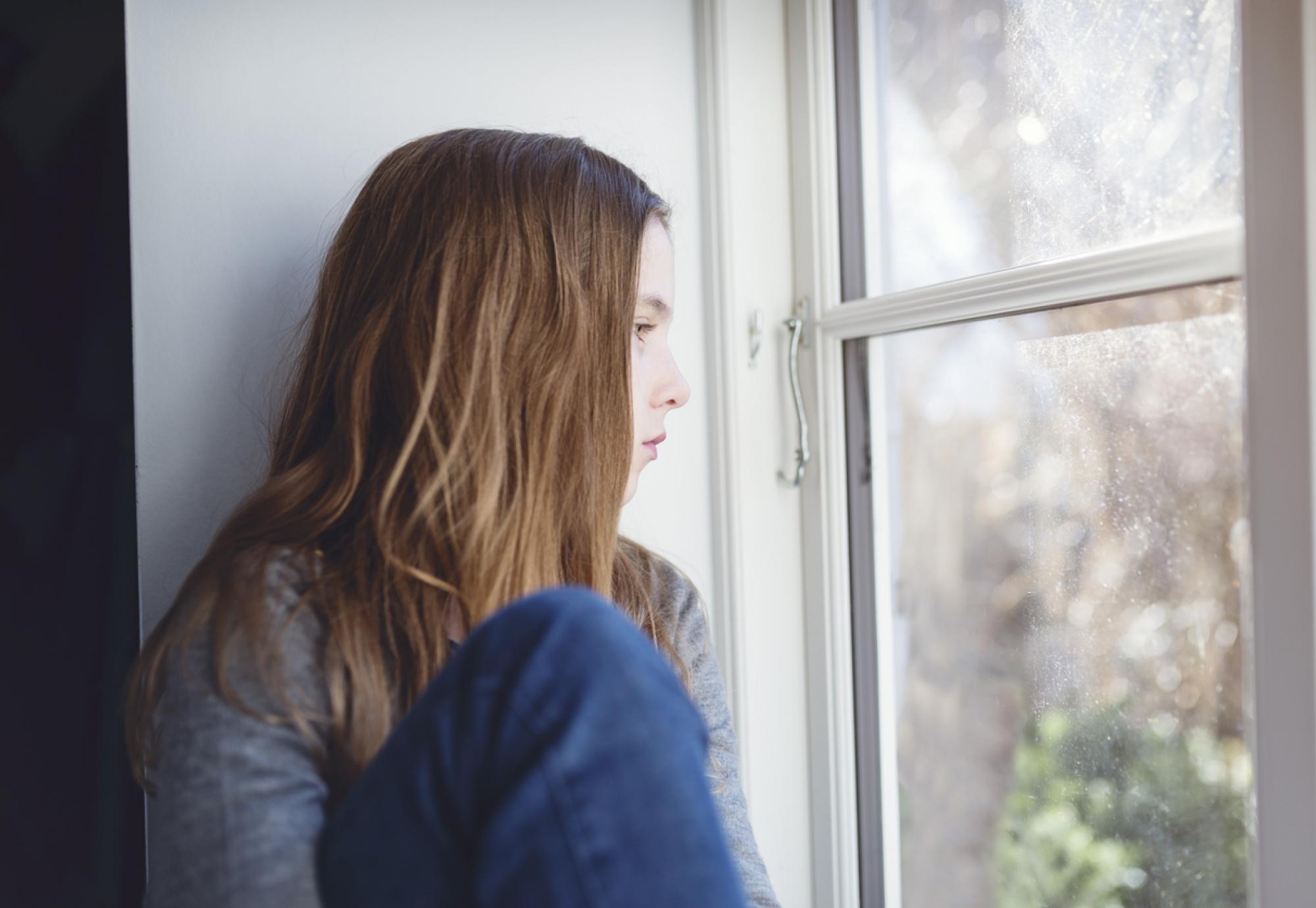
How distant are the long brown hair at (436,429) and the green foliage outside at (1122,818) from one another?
47cm

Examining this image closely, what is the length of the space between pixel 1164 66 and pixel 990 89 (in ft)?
0.68

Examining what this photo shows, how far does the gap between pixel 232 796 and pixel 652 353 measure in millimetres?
529

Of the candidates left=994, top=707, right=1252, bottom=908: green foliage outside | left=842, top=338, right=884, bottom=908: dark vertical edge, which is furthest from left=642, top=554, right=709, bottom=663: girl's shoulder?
left=994, top=707, right=1252, bottom=908: green foliage outside

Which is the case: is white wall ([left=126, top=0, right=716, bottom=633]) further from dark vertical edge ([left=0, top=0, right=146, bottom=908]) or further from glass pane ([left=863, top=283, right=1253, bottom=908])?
glass pane ([left=863, top=283, right=1253, bottom=908])

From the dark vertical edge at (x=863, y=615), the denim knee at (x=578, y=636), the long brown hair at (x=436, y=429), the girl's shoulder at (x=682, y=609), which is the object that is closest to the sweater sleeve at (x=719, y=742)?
the girl's shoulder at (x=682, y=609)

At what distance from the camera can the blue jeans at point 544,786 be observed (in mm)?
454

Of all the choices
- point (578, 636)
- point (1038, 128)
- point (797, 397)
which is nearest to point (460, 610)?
point (578, 636)

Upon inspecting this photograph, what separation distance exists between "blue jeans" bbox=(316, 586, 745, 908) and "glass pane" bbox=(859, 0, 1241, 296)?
58 cm

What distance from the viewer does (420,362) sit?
2.50ft

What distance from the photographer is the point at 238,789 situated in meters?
0.58

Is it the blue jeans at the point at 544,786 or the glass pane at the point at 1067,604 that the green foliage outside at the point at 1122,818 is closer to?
the glass pane at the point at 1067,604

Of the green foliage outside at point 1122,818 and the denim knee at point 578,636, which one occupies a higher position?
the denim knee at point 578,636

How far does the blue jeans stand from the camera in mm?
454

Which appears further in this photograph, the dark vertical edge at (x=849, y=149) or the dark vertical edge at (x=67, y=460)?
the dark vertical edge at (x=849, y=149)
